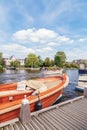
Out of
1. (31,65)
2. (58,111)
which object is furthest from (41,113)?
(31,65)

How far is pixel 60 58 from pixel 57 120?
10170 centimetres

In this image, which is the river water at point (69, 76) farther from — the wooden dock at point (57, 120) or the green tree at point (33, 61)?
the green tree at point (33, 61)

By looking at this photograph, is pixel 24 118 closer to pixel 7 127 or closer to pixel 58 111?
pixel 7 127

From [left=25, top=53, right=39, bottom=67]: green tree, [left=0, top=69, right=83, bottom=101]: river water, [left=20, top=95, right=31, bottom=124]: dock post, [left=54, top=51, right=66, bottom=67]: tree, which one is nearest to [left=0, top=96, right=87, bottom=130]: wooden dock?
[left=20, top=95, right=31, bottom=124]: dock post

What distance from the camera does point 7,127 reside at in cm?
704

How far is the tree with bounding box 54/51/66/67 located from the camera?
108412mm

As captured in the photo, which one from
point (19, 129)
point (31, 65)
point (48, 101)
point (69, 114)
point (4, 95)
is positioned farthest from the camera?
point (31, 65)

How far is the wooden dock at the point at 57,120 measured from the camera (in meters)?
7.07

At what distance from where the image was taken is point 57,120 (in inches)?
310

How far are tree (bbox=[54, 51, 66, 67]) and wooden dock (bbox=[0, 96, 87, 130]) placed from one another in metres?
98.6

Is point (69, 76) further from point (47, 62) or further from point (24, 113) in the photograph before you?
point (47, 62)

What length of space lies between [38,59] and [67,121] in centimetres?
10167

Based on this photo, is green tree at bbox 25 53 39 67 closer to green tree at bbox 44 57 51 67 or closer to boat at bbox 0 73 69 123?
green tree at bbox 44 57 51 67

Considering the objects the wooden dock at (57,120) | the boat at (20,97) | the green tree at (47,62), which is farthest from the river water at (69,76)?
the green tree at (47,62)
